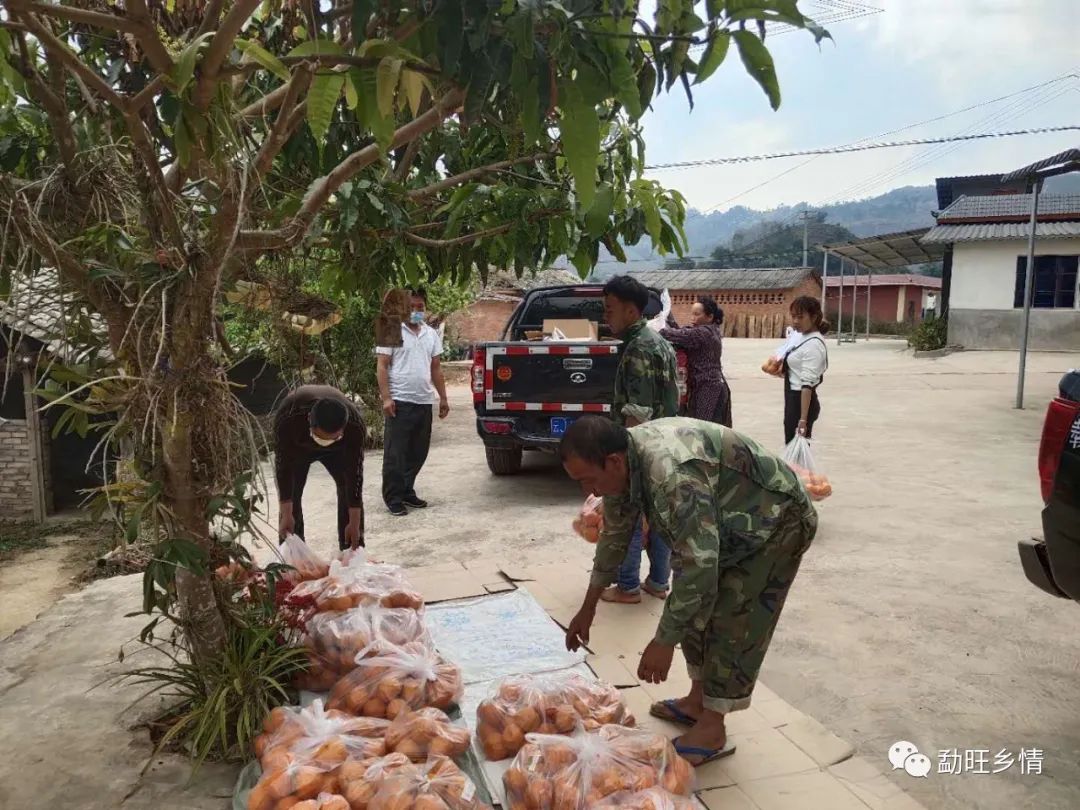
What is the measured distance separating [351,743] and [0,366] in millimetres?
6606

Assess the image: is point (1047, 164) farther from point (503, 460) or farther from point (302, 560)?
point (302, 560)

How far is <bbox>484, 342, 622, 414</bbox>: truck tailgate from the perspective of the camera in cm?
647

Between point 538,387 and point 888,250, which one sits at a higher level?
point 888,250

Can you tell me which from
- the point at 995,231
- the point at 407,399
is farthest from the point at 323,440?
the point at 995,231

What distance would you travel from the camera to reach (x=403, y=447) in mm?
6289

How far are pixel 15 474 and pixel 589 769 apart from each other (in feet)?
23.1

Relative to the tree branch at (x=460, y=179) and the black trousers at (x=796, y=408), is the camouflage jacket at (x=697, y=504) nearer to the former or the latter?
the tree branch at (x=460, y=179)

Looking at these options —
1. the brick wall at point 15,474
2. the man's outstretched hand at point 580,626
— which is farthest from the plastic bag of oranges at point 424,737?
the brick wall at point 15,474

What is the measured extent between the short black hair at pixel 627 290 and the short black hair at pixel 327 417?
145 cm

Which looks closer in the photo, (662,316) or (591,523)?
(591,523)

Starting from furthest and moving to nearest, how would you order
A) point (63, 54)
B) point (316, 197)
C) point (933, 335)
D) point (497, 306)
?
point (497, 306) < point (933, 335) < point (316, 197) < point (63, 54)

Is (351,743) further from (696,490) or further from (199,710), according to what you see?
(696,490)

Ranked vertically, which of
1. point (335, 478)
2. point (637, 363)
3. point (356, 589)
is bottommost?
point (356, 589)

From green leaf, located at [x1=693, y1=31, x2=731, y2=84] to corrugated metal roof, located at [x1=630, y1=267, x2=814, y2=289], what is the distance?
3126cm
